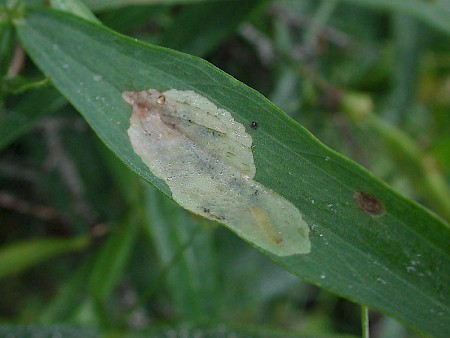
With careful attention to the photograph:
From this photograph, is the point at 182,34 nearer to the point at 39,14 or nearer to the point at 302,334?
the point at 39,14

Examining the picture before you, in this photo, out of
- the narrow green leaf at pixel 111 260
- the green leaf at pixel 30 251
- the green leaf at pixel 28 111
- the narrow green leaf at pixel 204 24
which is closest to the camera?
the green leaf at pixel 28 111

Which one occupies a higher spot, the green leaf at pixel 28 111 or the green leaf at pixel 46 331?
the green leaf at pixel 28 111

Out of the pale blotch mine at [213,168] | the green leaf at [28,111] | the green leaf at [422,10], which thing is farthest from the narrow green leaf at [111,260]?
the green leaf at [422,10]

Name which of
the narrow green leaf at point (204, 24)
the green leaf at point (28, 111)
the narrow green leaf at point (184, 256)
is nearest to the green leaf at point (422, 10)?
the narrow green leaf at point (204, 24)

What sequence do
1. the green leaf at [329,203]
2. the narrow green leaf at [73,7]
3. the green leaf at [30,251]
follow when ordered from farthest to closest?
the green leaf at [30,251]
the narrow green leaf at [73,7]
the green leaf at [329,203]

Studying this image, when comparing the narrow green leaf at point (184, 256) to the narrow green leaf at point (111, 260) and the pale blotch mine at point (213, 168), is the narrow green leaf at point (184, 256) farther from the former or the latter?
the pale blotch mine at point (213, 168)

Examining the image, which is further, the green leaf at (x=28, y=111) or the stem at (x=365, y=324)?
the green leaf at (x=28, y=111)

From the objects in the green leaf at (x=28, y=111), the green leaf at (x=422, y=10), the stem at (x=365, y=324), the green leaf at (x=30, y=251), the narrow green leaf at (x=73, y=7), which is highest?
the green leaf at (x=422, y=10)

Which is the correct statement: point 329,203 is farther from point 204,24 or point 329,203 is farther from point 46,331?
point 46,331
